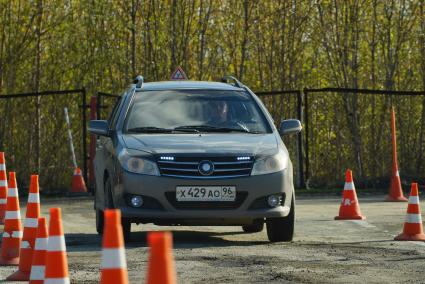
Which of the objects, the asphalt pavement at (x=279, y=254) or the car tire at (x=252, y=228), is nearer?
the asphalt pavement at (x=279, y=254)

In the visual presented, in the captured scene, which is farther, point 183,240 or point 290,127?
point 290,127

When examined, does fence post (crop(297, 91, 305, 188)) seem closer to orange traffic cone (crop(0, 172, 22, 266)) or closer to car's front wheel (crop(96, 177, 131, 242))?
car's front wheel (crop(96, 177, 131, 242))

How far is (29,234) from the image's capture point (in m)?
10.1

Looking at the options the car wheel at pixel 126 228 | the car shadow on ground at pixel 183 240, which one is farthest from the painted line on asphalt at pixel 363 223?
the car wheel at pixel 126 228

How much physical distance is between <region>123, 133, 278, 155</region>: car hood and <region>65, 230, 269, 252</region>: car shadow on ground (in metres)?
0.89

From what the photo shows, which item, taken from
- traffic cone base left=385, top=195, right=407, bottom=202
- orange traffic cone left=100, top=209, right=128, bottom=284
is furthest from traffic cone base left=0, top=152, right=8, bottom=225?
orange traffic cone left=100, top=209, right=128, bottom=284

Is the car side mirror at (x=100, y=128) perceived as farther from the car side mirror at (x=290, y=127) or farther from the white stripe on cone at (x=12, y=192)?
the white stripe on cone at (x=12, y=192)

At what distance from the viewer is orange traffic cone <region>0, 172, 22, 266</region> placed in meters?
11.1

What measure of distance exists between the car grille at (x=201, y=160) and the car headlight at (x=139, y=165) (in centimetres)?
7

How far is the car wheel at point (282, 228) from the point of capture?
43.0 feet

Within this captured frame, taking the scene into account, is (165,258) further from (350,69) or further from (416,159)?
(350,69)

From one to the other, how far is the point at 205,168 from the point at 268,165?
62 centimetres

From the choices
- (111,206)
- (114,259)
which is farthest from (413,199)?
(114,259)

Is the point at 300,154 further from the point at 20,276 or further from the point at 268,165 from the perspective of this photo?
the point at 20,276
